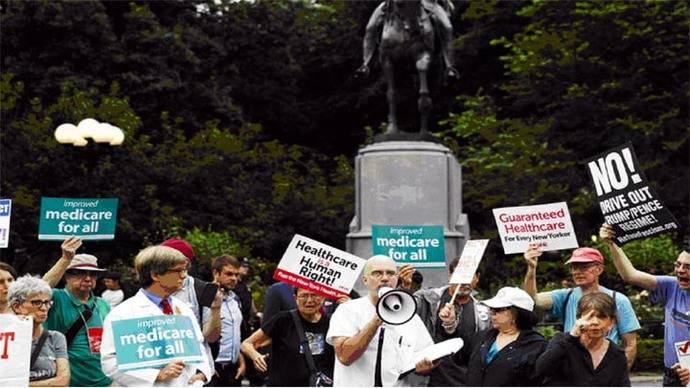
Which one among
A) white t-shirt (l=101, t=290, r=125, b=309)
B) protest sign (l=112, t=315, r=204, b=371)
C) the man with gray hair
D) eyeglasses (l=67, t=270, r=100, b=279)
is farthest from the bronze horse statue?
protest sign (l=112, t=315, r=204, b=371)

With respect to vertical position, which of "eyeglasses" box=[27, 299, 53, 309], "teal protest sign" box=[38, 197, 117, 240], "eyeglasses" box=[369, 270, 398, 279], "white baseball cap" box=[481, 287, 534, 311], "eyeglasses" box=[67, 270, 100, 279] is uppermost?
"teal protest sign" box=[38, 197, 117, 240]

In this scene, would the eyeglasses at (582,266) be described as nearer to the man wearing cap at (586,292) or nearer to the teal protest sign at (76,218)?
the man wearing cap at (586,292)

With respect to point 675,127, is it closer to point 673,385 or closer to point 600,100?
point 600,100

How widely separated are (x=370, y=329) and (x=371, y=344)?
30cm

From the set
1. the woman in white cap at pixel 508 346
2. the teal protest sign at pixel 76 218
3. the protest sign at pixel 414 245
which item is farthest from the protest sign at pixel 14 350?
the protest sign at pixel 414 245

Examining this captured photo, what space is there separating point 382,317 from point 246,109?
33.0 metres

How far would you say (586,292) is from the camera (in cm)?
924

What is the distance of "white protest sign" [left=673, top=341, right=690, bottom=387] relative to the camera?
8.66 metres

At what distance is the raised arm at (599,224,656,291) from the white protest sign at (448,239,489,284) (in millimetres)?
845

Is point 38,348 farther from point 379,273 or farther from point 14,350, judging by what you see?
point 379,273

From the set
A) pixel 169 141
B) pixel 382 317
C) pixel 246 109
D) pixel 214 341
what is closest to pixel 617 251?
pixel 382 317

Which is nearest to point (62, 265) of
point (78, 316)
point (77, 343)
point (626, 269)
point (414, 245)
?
point (78, 316)

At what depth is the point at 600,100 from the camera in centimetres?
3419

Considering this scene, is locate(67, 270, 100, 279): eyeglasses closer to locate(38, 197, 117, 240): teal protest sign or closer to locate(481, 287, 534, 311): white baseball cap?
locate(38, 197, 117, 240): teal protest sign
